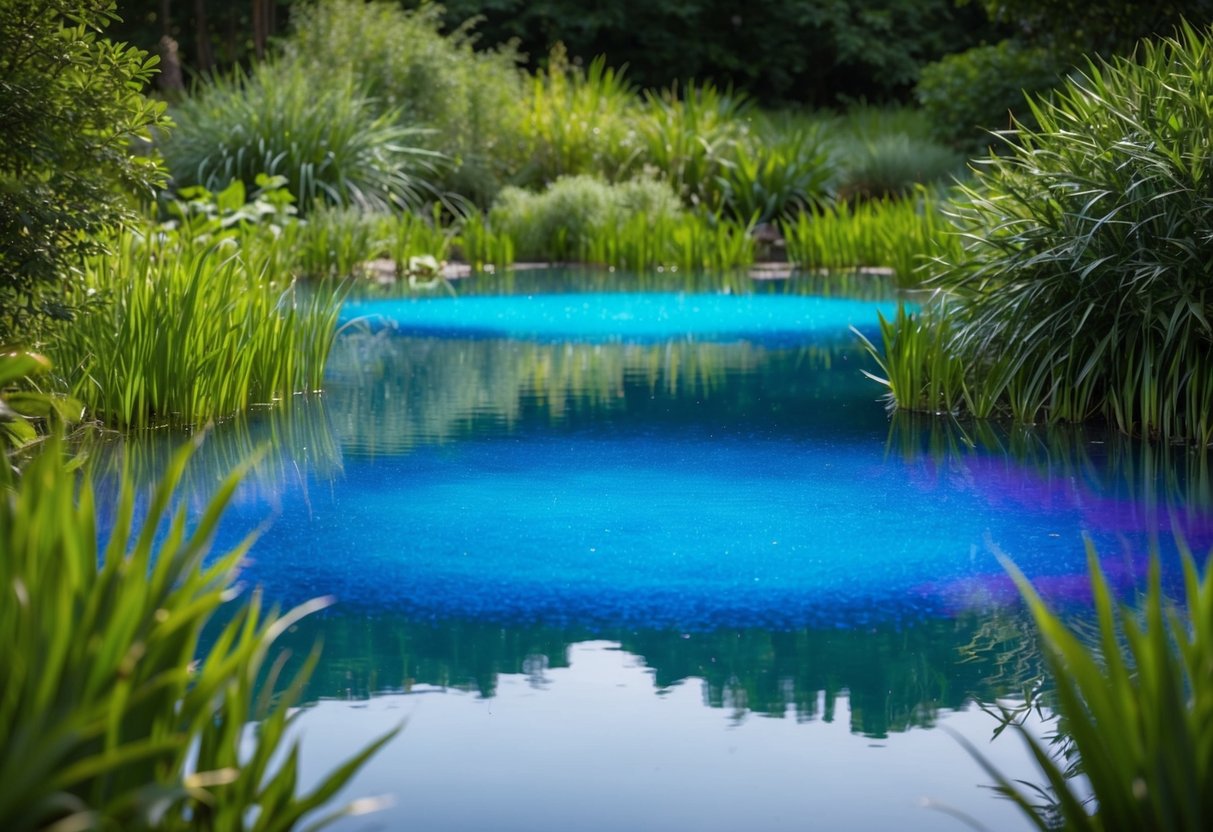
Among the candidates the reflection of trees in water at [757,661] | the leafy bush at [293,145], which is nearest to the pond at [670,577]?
the reflection of trees in water at [757,661]

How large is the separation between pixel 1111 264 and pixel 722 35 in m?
20.4

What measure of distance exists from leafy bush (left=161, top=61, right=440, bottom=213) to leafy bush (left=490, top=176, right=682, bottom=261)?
0.99 meters

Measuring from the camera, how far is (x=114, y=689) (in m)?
1.80

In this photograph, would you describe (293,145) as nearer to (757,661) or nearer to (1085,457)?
(1085,457)

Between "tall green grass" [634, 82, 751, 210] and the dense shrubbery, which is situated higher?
"tall green grass" [634, 82, 751, 210]

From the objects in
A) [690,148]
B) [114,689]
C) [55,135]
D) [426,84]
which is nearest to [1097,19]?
[690,148]

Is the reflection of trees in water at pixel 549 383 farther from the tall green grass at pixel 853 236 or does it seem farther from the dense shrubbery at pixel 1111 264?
the tall green grass at pixel 853 236

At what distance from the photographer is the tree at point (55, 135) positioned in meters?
4.85

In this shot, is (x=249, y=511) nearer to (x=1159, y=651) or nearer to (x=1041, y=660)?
(x=1041, y=660)

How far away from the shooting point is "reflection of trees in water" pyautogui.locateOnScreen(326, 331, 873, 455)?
6.45 metres

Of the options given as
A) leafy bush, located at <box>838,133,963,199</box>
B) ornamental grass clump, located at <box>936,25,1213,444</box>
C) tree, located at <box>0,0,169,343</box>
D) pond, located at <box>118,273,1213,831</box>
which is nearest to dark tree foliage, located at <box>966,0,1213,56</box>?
leafy bush, located at <box>838,133,963,199</box>

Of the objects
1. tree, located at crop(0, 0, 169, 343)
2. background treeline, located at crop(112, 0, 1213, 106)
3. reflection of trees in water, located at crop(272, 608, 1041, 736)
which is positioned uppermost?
background treeline, located at crop(112, 0, 1213, 106)

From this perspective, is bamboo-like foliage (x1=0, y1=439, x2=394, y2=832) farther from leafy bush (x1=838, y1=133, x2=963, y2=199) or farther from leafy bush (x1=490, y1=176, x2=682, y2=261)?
leafy bush (x1=838, y1=133, x2=963, y2=199)

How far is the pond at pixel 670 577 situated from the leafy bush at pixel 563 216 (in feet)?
20.0
